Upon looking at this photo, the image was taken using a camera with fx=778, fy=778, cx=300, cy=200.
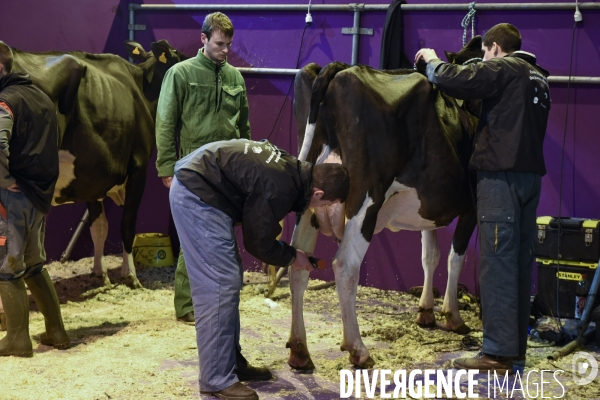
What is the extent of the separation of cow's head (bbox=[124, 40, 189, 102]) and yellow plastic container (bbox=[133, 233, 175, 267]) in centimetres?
154

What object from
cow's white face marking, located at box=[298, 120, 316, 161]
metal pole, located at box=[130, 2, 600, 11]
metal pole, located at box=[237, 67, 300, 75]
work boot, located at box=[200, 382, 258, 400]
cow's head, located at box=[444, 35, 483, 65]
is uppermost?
A: metal pole, located at box=[130, 2, 600, 11]

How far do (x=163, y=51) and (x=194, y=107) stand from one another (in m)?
1.81

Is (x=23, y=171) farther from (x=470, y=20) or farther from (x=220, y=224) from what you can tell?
(x=470, y=20)

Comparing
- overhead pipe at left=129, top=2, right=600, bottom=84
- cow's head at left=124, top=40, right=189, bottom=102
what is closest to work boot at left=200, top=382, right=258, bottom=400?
overhead pipe at left=129, top=2, right=600, bottom=84

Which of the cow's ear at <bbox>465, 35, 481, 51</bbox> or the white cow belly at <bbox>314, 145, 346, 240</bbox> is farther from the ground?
the cow's ear at <bbox>465, 35, 481, 51</bbox>

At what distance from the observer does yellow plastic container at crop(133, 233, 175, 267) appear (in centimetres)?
833

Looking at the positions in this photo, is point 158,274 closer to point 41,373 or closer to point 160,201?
point 160,201

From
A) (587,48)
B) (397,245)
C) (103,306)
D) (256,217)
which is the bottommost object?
(103,306)

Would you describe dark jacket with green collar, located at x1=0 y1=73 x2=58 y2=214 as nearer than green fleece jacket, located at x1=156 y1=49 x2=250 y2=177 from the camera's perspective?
Yes

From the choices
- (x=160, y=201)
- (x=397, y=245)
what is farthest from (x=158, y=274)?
(x=397, y=245)

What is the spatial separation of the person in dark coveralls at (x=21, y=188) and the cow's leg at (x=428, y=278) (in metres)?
2.99

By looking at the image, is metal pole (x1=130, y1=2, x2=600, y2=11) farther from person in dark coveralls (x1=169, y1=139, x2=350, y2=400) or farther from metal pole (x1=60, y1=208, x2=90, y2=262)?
person in dark coveralls (x1=169, y1=139, x2=350, y2=400)

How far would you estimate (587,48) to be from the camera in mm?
6633

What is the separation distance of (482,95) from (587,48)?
2.08 metres
